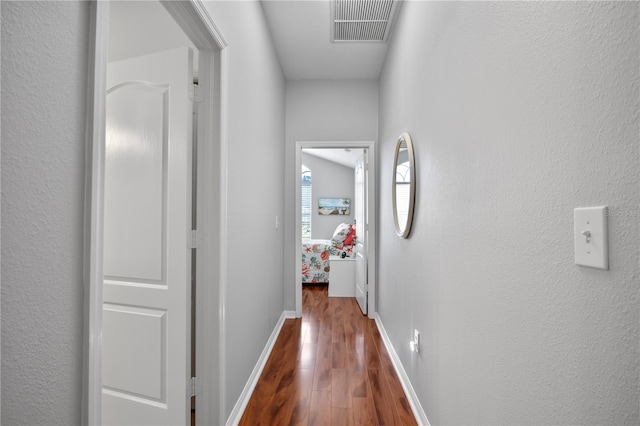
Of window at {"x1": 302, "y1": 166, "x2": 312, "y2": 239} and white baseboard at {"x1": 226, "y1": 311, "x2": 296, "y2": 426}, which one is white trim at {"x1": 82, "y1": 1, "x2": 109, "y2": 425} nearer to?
white baseboard at {"x1": 226, "y1": 311, "x2": 296, "y2": 426}

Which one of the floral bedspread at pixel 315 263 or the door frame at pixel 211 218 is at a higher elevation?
the door frame at pixel 211 218

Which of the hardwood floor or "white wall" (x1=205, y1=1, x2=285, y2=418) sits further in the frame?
the hardwood floor

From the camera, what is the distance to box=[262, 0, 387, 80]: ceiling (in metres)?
2.53

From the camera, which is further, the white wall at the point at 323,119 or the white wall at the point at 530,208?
the white wall at the point at 323,119

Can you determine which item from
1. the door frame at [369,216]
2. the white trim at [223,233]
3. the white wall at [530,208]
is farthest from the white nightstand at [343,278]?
the white trim at [223,233]

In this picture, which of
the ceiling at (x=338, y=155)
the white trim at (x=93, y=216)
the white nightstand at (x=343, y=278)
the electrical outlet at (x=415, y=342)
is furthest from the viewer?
the ceiling at (x=338, y=155)

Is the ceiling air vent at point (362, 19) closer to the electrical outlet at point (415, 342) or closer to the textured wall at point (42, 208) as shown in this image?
the textured wall at point (42, 208)

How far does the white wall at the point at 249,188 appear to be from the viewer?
1.75 meters

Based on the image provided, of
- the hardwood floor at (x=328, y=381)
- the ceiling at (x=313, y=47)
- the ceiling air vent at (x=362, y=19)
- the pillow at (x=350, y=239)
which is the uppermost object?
the ceiling at (x=313, y=47)

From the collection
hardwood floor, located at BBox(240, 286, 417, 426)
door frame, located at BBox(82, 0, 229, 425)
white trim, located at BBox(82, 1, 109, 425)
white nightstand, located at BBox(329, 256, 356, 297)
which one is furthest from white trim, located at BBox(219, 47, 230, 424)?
white nightstand, located at BBox(329, 256, 356, 297)

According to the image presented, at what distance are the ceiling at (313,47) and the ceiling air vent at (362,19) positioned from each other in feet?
0.24

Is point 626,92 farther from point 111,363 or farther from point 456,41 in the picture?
point 111,363

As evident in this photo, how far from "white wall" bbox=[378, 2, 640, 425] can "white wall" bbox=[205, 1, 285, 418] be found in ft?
3.44

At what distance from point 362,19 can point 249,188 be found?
167 centimetres
